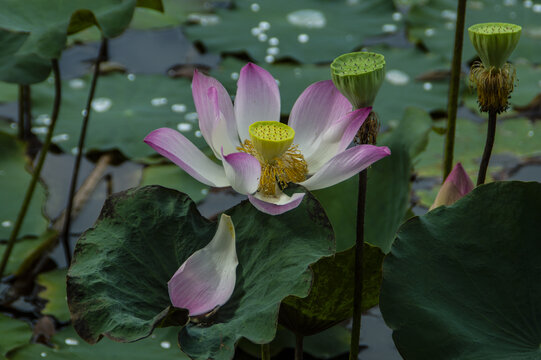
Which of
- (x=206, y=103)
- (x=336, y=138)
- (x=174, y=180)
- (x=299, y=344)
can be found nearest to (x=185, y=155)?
(x=206, y=103)

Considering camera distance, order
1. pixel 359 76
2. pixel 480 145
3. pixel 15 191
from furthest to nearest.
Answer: pixel 480 145 < pixel 15 191 < pixel 359 76

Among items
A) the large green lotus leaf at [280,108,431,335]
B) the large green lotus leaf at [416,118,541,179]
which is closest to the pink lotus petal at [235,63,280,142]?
the large green lotus leaf at [280,108,431,335]

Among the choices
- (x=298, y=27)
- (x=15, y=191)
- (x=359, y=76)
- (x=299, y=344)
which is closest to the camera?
(x=359, y=76)

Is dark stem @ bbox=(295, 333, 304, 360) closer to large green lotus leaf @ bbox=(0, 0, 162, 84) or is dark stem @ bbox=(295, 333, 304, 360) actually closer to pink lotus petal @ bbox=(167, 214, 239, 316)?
pink lotus petal @ bbox=(167, 214, 239, 316)

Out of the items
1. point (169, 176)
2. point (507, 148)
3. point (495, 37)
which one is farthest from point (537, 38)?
point (495, 37)

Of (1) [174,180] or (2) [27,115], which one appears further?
(2) [27,115]

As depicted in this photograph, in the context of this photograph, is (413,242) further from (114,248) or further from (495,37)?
(114,248)

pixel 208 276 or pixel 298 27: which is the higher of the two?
pixel 208 276

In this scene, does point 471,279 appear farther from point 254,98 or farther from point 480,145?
point 480,145
